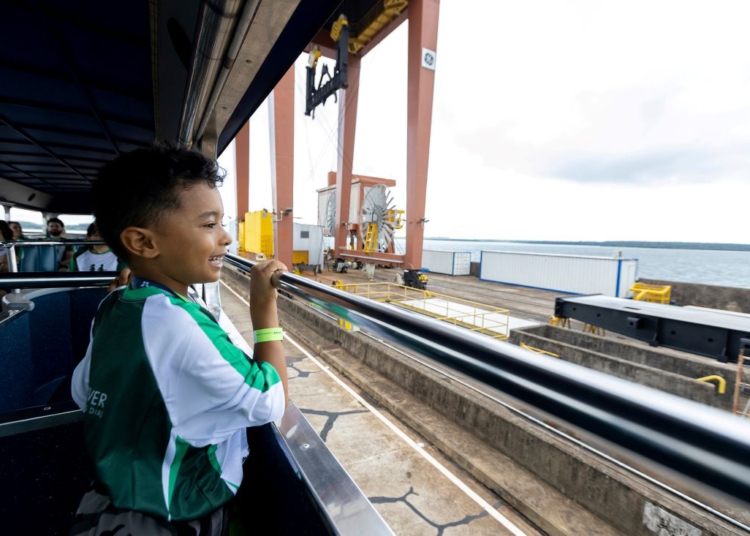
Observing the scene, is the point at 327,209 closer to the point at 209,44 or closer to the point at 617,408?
the point at 209,44

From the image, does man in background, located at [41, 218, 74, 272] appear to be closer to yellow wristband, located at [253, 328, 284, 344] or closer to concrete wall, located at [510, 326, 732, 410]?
yellow wristband, located at [253, 328, 284, 344]

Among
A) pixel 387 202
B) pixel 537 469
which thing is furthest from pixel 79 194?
pixel 387 202

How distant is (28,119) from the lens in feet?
10.8

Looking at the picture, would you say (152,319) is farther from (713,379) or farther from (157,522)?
(713,379)

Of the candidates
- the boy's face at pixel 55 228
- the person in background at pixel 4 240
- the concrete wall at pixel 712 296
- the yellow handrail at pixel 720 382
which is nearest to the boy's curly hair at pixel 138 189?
the person in background at pixel 4 240

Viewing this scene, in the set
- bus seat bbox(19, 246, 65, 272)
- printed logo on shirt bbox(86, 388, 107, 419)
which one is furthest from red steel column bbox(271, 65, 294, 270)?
printed logo on shirt bbox(86, 388, 107, 419)

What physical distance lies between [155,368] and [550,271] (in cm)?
2220

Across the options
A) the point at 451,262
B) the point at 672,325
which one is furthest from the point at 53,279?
the point at 451,262

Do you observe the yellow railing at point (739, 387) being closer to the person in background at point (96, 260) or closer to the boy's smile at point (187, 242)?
the boy's smile at point (187, 242)

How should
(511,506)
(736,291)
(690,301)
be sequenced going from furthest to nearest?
1. (690,301)
2. (736,291)
3. (511,506)

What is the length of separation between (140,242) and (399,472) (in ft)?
12.7

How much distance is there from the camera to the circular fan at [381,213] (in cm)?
2111

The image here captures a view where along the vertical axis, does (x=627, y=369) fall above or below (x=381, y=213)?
below

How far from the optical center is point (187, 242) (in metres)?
0.94
